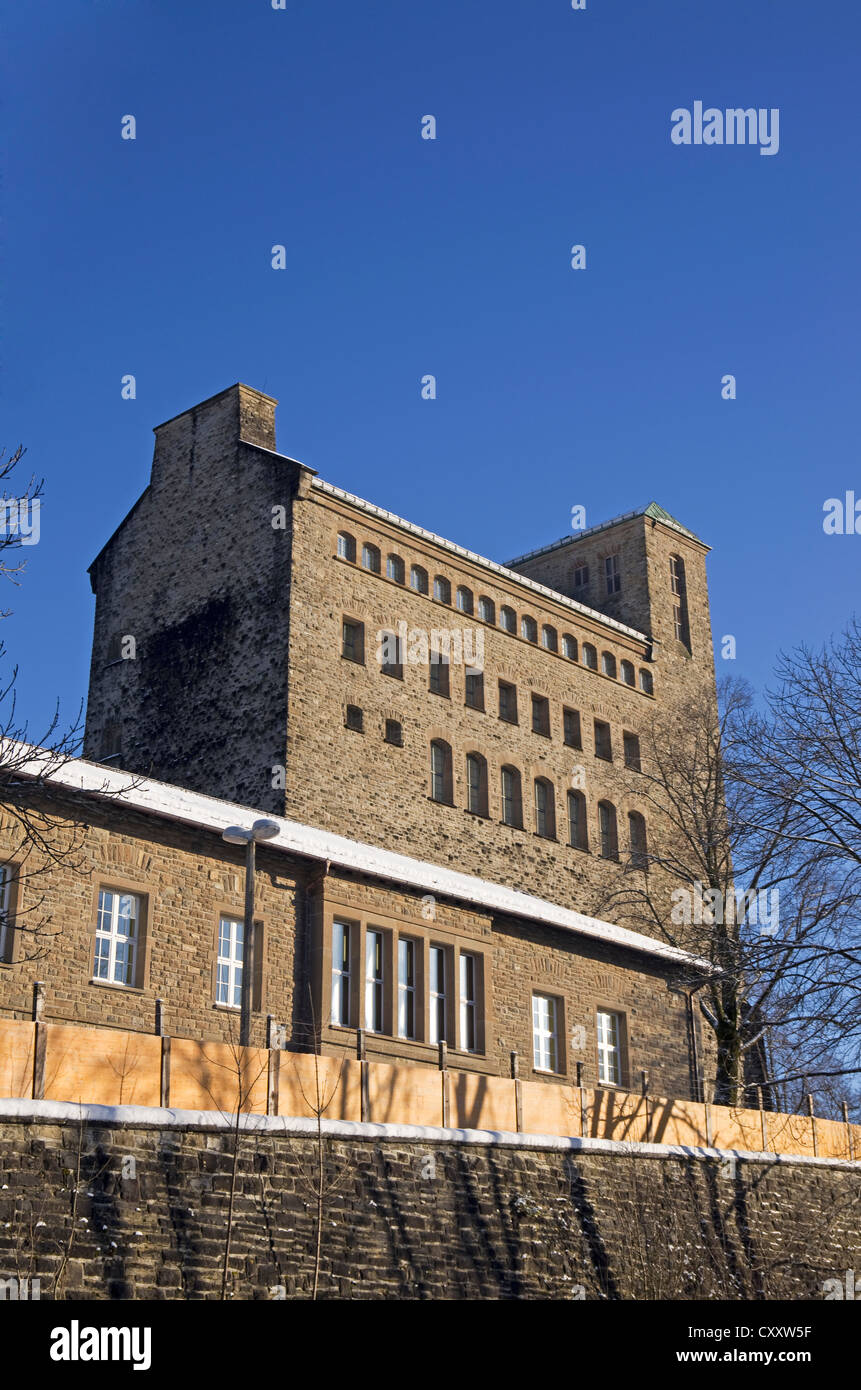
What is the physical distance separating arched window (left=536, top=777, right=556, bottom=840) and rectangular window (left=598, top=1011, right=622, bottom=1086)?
14.6 metres

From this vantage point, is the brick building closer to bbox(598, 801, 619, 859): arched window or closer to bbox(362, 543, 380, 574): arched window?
bbox(362, 543, 380, 574): arched window

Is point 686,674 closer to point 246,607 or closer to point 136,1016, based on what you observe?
point 246,607

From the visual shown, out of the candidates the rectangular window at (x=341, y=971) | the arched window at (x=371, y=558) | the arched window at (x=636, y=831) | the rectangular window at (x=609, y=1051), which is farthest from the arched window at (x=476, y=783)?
the rectangular window at (x=341, y=971)

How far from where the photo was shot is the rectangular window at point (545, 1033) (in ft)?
94.7

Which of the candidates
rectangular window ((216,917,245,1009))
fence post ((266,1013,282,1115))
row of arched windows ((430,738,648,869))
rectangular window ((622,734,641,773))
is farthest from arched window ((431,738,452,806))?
fence post ((266,1013,282,1115))

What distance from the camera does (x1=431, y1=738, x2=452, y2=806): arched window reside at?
138 feet

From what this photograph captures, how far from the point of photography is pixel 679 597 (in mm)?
56156

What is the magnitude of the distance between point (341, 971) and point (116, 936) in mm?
4332

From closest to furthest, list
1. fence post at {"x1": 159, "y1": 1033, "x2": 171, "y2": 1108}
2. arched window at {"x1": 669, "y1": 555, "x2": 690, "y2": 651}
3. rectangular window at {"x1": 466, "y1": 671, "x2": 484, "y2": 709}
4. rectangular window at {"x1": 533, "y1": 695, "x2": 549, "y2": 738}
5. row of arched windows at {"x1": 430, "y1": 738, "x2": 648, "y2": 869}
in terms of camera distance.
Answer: fence post at {"x1": 159, "y1": 1033, "x2": 171, "y2": 1108} → row of arched windows at {"x1": 430, "y1": 738, "x2": 648, "y2": 869} → rectangular window at {"x1": 466, "y1": 671, "x2": 484, "y2": 709} → rectangular window at {"x1": 533, "y1": 695, "x2": 549, "y2": 738} → arched window at {"x1": 669, "y1": 555, "x2": 690, "y2": 651}
